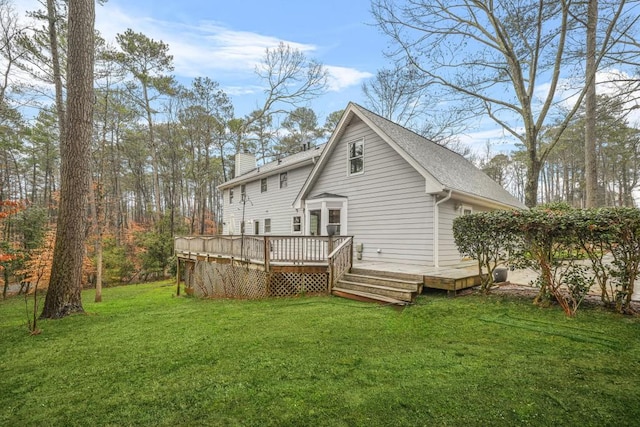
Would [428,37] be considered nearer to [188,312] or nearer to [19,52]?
[188,312]

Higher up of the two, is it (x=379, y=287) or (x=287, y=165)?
(x=287, y=165)

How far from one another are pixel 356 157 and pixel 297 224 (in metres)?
5.01

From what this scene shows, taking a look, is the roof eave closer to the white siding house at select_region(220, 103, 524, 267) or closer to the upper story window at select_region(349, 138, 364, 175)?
the white siding house at select_region(220, 103, 524, 267)

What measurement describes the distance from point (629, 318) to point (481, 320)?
1.98 meters

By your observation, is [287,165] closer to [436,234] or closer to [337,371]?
[436,234]

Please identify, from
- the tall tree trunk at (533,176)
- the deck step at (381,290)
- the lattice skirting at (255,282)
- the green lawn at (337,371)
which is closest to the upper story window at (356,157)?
the lattice skirting at (255,282)

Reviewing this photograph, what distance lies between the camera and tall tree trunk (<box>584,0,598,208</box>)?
8497mm

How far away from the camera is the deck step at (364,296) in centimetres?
599

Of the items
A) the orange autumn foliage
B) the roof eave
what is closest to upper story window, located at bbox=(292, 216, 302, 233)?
the roof eave

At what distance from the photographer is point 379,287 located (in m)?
6.62

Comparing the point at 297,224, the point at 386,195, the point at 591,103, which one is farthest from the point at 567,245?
the point at 297,224

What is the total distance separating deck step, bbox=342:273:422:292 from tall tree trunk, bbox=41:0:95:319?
5918 mm

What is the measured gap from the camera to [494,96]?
11719 mm

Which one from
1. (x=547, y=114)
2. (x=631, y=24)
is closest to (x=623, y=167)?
(x=547, y=114)
